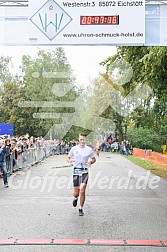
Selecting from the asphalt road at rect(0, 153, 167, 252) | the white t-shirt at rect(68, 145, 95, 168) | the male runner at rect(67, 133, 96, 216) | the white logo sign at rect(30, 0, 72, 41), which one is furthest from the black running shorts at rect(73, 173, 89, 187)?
the white logo sign at rect(30, 0, 72, 41)

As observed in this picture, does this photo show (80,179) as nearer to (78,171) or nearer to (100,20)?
(78,171)

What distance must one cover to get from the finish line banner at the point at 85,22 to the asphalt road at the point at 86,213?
153 inches

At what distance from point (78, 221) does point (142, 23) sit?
16.4ft

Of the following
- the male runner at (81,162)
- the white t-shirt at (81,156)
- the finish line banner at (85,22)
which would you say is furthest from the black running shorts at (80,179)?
the finish line banner at (85,22)

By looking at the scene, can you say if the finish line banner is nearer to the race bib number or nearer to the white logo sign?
the white logo sign

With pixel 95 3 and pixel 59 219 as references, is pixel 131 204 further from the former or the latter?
pixel 95 3

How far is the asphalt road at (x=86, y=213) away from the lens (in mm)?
Answer: 7922

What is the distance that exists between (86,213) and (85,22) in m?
4.40

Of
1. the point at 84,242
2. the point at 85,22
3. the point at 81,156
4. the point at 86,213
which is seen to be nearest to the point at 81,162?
the point at 81,156

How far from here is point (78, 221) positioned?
930cm

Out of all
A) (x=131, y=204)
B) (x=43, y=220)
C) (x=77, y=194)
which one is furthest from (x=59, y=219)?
(x=131, y=204)

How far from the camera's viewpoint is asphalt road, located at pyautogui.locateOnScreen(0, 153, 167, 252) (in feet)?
26.0

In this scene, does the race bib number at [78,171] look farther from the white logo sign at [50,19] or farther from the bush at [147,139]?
the bush at [147,139]

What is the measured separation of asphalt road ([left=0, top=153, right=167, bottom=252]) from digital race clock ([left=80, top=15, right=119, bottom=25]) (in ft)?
14.0
